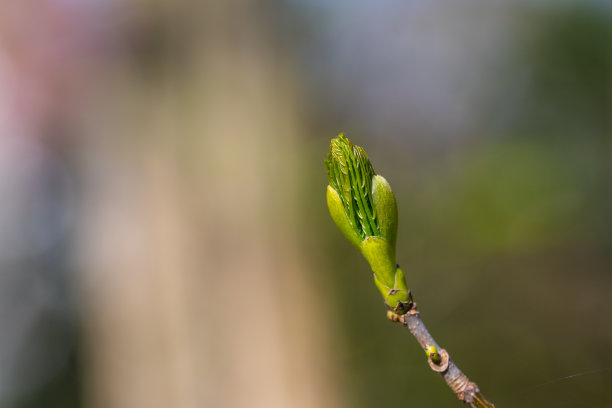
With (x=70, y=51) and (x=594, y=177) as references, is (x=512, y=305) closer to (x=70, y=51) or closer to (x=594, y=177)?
(x=594, y=177)

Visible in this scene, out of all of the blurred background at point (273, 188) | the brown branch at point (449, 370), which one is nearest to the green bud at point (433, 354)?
the brown branch at point (449, 370)

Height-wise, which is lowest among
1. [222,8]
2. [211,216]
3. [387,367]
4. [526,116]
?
[387,367]

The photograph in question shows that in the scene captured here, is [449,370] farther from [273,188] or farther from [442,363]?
[273,188]

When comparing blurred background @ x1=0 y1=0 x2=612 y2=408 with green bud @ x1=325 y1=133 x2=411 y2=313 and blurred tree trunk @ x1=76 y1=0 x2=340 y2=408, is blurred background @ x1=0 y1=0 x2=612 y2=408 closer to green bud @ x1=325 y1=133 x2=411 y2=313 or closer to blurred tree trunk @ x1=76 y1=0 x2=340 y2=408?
blurred tree trunk @ x1=76 y1=0 x2=340 y2=408

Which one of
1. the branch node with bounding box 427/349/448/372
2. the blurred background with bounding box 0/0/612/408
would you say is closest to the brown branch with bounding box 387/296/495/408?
the branch node with bounding box 427/349/448/372

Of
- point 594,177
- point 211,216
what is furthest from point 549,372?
point 211,216

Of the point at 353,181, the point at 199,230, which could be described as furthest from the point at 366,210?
the point at 199,230

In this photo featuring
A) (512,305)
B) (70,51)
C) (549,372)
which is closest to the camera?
(549,372)

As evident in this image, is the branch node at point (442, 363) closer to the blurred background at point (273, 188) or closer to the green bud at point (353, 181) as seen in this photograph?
the green bud at point (353, 181)
